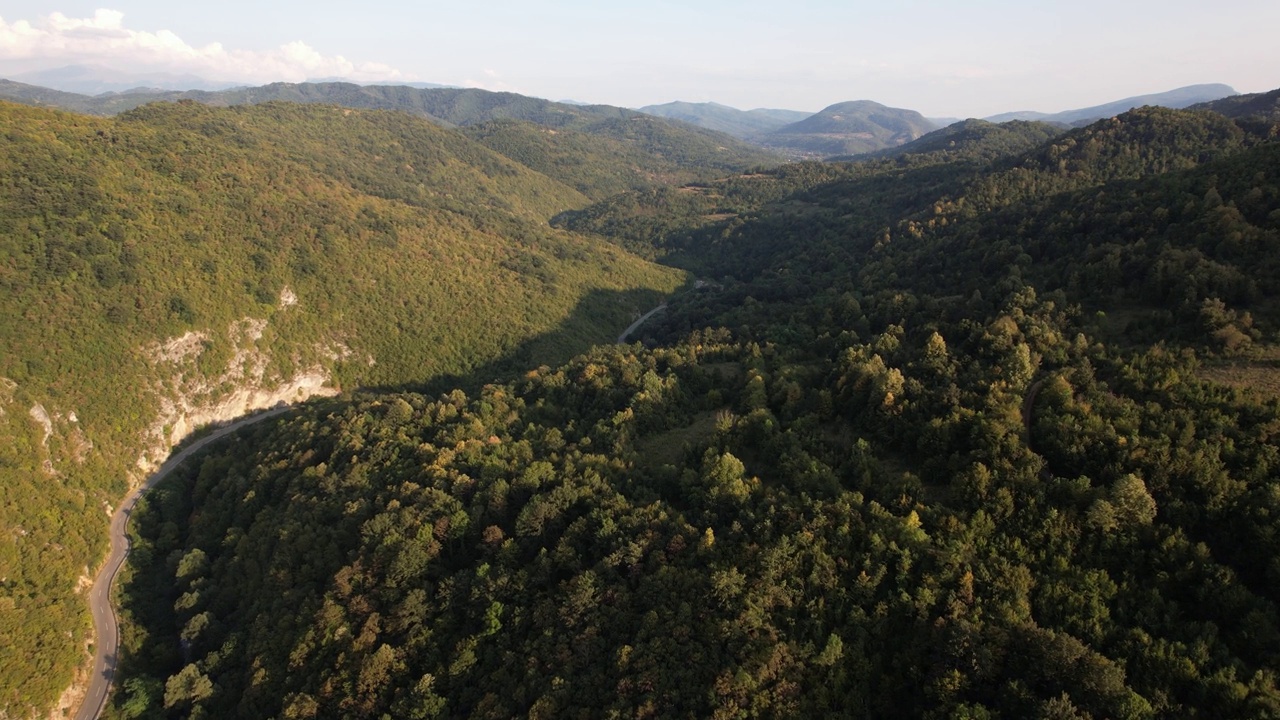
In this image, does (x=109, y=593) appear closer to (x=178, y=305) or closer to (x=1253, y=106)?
(x=178, y=305)

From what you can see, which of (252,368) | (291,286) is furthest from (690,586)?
(291,286)

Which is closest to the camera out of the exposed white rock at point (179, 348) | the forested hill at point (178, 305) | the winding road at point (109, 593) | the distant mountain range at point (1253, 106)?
the winding road at point (109, 593)

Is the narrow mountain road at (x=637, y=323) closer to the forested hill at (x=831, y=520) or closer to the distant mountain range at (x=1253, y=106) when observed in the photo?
the forested hill at (x=831, y=520)

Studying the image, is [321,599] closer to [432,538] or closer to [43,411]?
[432,538]

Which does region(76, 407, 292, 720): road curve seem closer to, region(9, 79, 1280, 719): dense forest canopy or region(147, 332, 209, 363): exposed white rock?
region(9, 79, 1280, 719): dense forest canopy

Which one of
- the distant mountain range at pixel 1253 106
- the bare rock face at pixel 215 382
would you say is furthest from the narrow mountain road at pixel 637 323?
the distant mountain range at pixel 1253 106

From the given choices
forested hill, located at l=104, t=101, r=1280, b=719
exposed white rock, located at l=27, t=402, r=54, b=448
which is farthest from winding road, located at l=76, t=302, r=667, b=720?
exposed white rock, located at l=27, t=402, r=54, b=448
